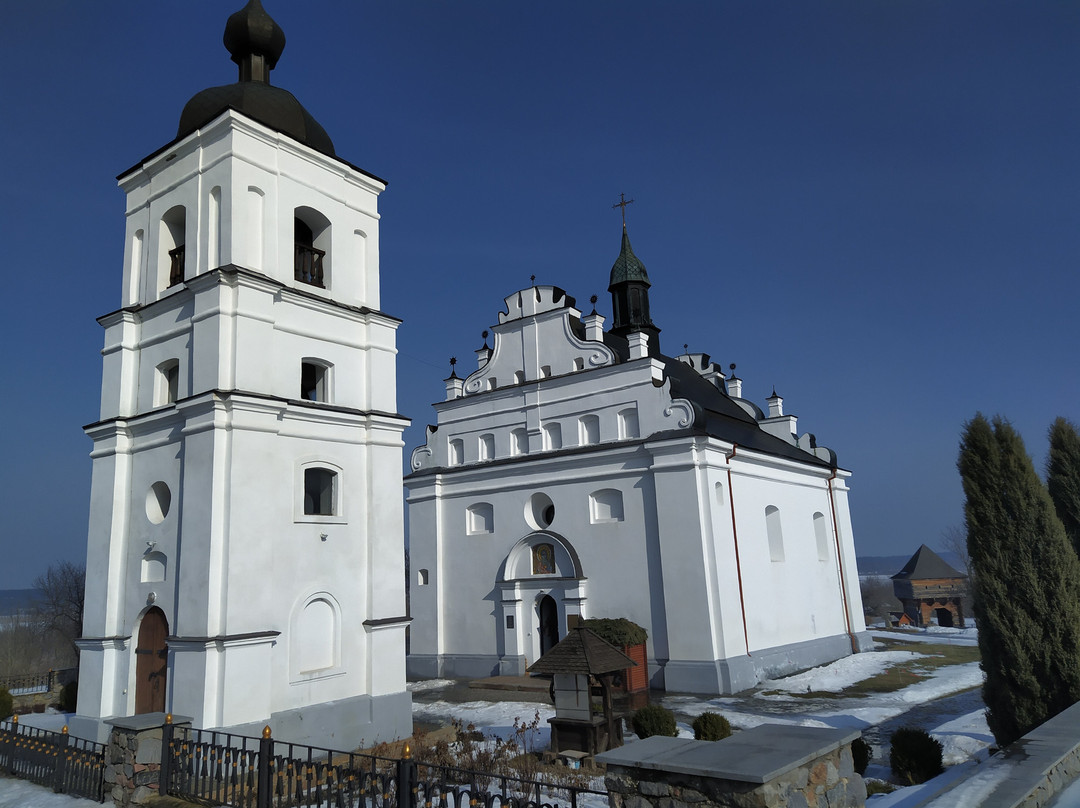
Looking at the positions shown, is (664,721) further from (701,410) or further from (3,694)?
(3,694)

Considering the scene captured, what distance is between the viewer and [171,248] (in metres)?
14.9

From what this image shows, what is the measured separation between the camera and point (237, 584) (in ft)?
38.1

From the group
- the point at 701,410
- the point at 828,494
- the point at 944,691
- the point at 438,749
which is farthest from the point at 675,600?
the point at 828,494

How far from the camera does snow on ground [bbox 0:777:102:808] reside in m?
9.57

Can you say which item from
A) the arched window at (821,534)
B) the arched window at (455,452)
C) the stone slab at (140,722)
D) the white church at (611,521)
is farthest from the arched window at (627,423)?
the stone slab at (140,722)

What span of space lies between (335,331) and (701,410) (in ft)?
35.2

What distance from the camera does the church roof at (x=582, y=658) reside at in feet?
40.5

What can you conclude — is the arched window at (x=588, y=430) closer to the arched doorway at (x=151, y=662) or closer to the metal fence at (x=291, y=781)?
the arched doorway at (x=151, y=662)

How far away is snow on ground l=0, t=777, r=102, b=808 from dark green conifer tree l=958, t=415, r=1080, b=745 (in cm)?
1210

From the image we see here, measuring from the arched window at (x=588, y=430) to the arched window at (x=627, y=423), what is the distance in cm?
80

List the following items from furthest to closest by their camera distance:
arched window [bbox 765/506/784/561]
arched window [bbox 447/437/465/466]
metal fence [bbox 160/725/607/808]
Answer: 1. arched window [bbox 447/437/465/466]
2. arched window [bbox 765/506/784/561]
3. metal fence [bbox 160/725/607/808]

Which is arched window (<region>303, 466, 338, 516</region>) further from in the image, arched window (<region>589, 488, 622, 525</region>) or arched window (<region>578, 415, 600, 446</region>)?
arched window (<region>578, 415, 600, 446</region>)

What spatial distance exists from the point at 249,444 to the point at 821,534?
22.0 m

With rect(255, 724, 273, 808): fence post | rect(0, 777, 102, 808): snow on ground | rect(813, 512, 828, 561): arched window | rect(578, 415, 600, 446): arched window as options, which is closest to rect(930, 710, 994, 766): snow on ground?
rect(255, 724, 273, 808): fence post
